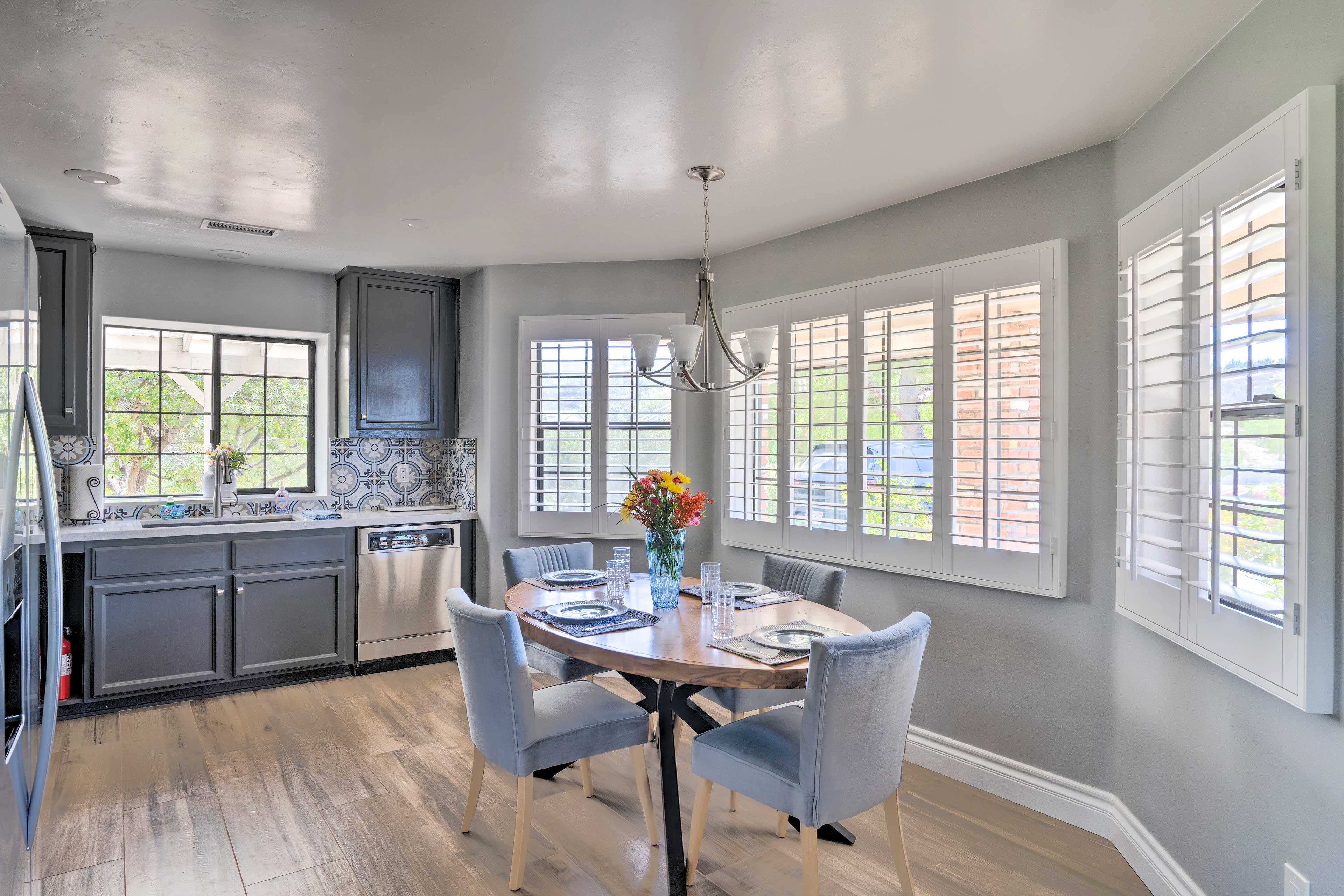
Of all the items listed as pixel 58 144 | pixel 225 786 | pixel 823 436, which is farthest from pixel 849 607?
pixel 58 144

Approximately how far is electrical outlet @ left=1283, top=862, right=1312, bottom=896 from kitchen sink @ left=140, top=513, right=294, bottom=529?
14.9 feet

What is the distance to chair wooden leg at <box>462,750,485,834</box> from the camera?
253cm

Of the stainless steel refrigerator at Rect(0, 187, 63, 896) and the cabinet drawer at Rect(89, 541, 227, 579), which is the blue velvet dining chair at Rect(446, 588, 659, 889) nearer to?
the stainless steel refrigerator at Rect(0, 187, 63, 896)

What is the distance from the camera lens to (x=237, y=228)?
370 centimetres

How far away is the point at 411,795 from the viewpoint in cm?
284

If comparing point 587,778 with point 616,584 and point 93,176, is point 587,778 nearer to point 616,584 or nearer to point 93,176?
point 616,584

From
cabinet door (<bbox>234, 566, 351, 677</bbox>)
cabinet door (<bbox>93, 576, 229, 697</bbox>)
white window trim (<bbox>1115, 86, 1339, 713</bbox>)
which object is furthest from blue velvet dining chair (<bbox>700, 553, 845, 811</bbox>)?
cabinet door (<bbox>93, 576, 229, 697</bbox>)

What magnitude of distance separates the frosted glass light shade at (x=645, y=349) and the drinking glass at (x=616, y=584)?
751 millimetres

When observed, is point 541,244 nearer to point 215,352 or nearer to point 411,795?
point 215,352

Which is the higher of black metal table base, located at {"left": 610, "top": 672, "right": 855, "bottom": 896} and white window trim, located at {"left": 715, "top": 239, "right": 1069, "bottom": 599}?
white window trim, located at {"left": 715, "top": 239, "right": 1069, "bottom": 599}

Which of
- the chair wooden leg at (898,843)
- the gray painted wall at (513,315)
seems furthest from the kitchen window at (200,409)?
the chair wooden leg at (898,843)

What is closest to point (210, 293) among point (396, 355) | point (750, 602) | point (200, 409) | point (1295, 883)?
point (200, 409)

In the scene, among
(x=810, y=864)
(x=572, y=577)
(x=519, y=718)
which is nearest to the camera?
(x=810, y=864)

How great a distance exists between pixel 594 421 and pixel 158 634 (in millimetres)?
2499
